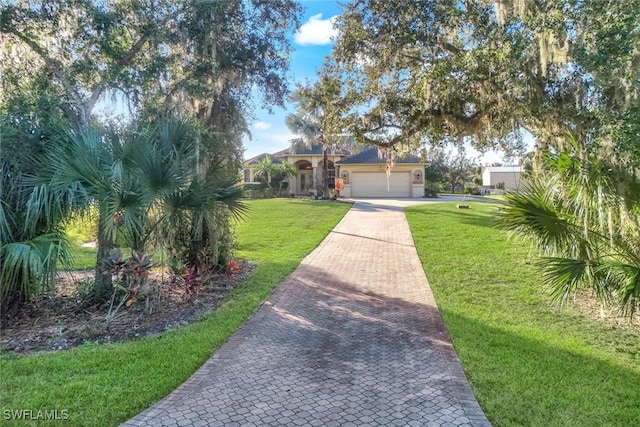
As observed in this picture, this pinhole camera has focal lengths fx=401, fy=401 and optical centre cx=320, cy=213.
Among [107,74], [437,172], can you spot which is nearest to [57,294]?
[107,74]

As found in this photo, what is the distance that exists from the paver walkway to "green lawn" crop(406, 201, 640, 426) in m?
0.28

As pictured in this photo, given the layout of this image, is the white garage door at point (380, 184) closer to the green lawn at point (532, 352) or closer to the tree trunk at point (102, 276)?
the green lawn at point (532, 352)

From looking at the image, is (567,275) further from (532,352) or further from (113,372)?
(113,372)

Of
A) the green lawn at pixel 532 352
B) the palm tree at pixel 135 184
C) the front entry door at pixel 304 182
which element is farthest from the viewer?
the front entry door at pixel 304 182

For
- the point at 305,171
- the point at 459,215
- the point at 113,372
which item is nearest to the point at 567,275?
the point at 113,372

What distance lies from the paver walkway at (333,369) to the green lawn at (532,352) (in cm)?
28

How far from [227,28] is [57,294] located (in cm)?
620

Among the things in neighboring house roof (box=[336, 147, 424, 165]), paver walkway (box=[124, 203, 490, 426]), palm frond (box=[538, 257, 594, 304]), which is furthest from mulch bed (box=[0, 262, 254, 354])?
neighboring house roof (box=[336, 147, 424, 165])

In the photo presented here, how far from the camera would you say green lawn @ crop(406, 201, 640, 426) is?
3479 millimetres

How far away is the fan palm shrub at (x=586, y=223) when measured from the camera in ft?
16.5

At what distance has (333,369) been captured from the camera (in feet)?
14.2

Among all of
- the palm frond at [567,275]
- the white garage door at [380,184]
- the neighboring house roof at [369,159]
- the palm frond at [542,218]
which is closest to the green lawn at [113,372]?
the palm frond at [567,275]

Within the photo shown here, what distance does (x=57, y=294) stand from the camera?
695 cm

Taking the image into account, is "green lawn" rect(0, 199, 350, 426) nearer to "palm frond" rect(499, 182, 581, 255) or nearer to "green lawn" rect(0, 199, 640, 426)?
"green lawn" rect(0, 199, 640, 426)
